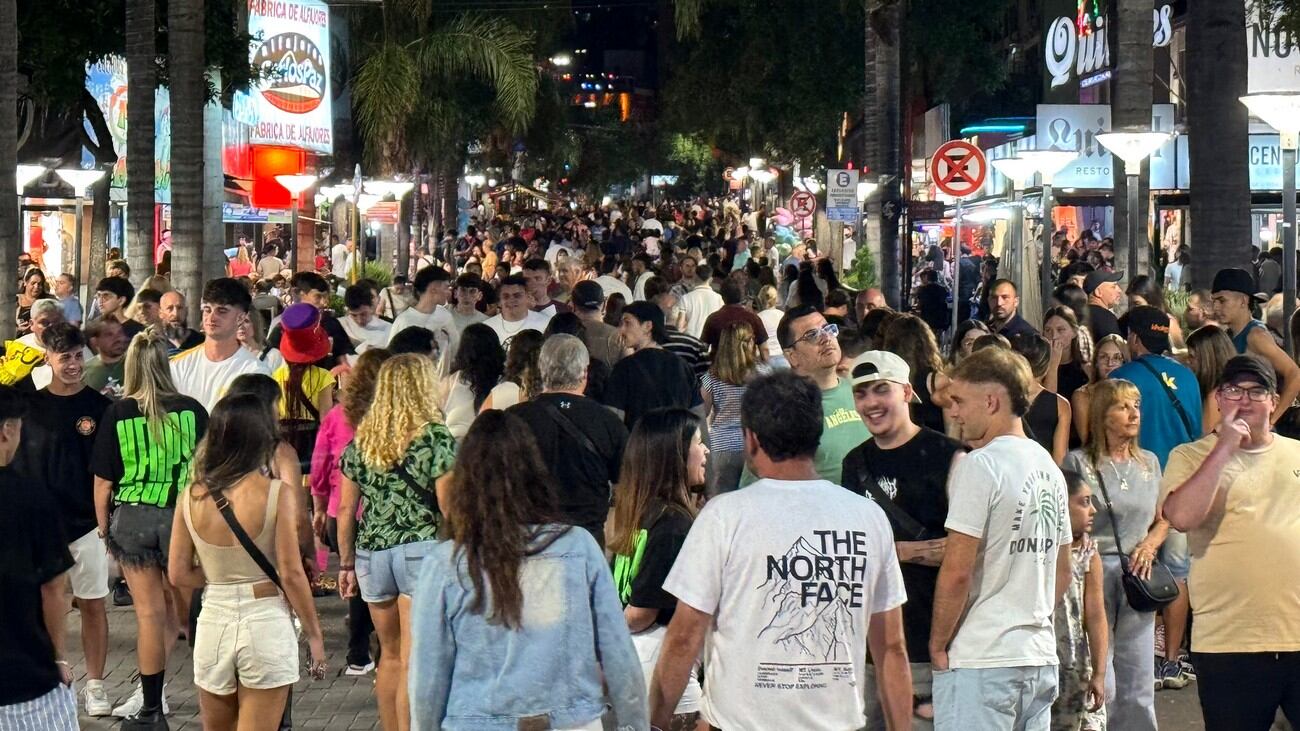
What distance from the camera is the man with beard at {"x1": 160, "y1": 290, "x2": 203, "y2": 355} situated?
11.6m

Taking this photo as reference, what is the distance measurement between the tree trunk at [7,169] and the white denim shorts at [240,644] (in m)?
7.47

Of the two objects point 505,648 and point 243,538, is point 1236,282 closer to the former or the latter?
point 243,538

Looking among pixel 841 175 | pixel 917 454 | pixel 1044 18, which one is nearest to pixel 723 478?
pixel 917 454

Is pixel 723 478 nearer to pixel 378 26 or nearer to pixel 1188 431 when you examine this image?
pixel 1188 431

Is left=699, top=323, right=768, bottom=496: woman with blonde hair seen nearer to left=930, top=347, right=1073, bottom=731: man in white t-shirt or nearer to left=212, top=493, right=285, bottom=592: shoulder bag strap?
left=212, top=493, right=285, bottom=592: shoulder bag strap

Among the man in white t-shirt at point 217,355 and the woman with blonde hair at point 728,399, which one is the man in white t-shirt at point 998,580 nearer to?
the woman with blonde hair at point 728,399

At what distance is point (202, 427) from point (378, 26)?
26.7 meters

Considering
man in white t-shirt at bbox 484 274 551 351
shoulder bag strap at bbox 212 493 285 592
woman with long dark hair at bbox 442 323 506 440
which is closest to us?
shoulder bag strap at bbox 212 493 285 592

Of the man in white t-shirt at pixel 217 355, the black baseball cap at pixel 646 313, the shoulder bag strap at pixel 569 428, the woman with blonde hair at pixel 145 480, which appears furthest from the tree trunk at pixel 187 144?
the shoulder bag strap at pixel 569 428

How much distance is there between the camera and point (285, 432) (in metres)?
10.1

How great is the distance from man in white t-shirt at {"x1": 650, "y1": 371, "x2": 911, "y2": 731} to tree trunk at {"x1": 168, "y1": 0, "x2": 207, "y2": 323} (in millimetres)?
13280

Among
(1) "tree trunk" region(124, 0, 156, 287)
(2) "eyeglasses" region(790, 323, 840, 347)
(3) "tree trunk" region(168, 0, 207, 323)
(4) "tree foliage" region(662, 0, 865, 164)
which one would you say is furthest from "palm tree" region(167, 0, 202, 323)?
(4) "tree foliage" region(662, 0, 865, 164)

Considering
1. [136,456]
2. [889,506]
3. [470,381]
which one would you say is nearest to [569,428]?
[470,381]

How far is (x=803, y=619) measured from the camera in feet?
15.4
